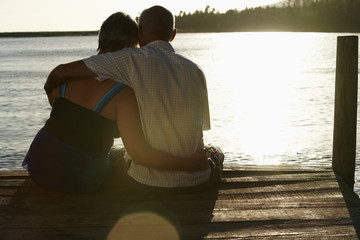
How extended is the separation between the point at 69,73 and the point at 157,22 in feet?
2.37

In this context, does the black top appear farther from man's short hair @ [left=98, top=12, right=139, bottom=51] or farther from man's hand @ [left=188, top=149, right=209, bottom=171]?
man's hand @ [left=188, top=149, right=209, bottom=171]

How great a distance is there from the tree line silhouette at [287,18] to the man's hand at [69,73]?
130211mm

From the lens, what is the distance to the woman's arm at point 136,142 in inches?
151

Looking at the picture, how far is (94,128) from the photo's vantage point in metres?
3.89

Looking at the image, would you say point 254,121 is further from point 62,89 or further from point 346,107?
point 62,89

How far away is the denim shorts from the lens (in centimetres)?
396

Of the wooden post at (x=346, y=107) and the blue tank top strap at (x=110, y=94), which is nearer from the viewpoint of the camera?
the blue tank top strap at (x=110, y=94)

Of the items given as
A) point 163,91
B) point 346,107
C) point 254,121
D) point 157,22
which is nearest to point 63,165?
point 163,91

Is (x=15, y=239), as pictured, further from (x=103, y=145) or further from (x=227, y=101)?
(x=227, y=101)

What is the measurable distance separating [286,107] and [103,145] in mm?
18726

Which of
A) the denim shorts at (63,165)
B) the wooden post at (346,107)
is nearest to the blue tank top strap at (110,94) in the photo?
the denim shorts at (63,165)

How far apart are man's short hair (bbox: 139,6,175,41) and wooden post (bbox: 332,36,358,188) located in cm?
222

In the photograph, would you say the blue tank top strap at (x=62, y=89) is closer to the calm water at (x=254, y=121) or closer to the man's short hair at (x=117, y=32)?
the man's short hair at (x=117, y=32)

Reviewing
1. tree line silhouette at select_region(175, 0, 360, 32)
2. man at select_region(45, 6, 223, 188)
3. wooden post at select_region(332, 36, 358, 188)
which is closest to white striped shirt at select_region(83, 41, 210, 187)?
man at select_region(45, 6, 223, 188)
